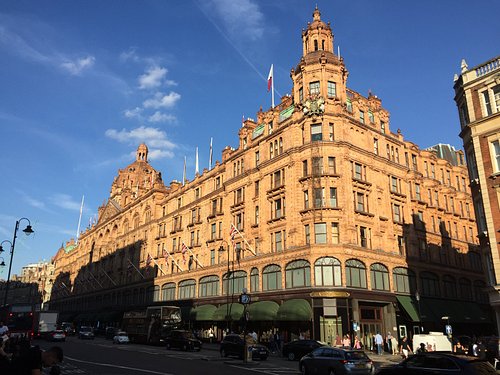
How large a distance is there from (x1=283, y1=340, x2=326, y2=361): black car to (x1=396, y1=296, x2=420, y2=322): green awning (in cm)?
1579

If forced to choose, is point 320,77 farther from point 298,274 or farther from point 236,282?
point 236,282

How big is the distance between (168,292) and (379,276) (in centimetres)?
3603

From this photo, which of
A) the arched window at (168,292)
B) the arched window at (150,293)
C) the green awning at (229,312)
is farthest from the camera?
the arched window at (150,293)

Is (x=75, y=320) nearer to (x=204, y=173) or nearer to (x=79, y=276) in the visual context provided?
(x=79, y=276)

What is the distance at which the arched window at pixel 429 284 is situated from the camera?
1956 inches

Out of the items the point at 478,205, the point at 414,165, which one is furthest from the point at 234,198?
the point at 478,205

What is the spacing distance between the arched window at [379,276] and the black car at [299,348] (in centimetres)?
1303

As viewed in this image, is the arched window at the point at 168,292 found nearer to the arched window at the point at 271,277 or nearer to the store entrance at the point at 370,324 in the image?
the arched window at the point at 271,277

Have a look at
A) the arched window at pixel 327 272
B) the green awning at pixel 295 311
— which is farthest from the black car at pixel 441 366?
the arched window at pixel 327 272

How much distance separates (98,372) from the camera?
21844 mm

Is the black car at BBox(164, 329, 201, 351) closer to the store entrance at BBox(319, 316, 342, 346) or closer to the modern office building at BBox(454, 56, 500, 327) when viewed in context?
the store entrance at BBox(319, 316, 342, 346)

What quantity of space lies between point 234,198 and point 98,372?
34.5 meters

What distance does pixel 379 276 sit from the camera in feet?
145

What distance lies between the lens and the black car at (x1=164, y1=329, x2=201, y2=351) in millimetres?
40812
